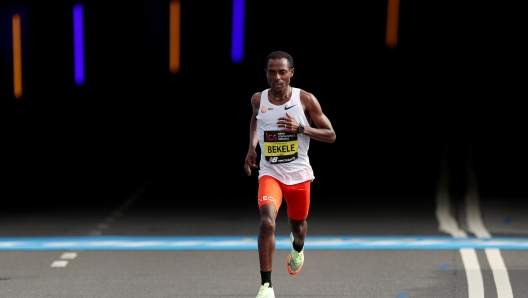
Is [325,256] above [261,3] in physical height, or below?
below

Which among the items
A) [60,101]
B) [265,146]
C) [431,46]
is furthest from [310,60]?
[265,146]

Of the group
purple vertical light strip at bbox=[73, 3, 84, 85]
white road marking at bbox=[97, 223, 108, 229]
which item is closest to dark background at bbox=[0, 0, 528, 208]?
purple vertical light strip at bbox=[73, 3, 84, 85]

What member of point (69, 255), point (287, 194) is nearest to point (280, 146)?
point (287, 194)

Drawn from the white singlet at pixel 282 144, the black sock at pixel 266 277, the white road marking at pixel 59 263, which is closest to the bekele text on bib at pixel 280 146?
the white singlet at pixel 282 144

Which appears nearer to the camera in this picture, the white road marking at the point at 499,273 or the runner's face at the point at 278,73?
the runner's face at the point at 278,73

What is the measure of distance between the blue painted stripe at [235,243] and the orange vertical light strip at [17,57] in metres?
15.6

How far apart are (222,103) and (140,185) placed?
41.5 ft

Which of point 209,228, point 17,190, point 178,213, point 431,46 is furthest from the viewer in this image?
point 431,46

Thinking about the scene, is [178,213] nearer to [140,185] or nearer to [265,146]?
[140,185]

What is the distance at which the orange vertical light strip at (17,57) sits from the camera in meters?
27.2

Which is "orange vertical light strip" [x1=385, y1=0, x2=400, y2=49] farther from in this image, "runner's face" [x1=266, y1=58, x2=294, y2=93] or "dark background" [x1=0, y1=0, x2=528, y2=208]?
"runner's face" [x1=266, y1=58, x2=294, y2=93]

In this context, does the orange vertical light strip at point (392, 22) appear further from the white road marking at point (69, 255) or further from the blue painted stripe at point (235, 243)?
the white road marking at point (69, 255)

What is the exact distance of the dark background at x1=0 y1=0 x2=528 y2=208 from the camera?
20.5 metres

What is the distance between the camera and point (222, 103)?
104 ft
